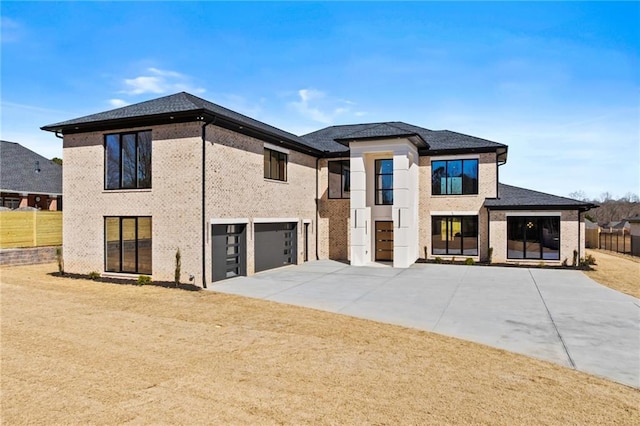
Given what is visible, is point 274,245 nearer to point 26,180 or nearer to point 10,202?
point 10,202

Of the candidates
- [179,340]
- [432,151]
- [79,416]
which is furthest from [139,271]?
[432,151]

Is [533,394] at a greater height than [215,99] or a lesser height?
lesser

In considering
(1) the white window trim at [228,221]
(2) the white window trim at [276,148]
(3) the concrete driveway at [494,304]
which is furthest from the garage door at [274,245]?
(2) the white window trim at [276,148]

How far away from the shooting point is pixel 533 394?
612 centimetres

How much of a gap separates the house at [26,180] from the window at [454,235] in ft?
98.6

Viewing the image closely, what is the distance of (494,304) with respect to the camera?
12.9 m

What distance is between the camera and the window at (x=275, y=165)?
19800mm

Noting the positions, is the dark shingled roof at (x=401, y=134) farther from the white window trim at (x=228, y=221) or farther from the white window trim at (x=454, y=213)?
the white window trim at (x=228, y=221)

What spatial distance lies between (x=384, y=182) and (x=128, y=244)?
14355 millimetres

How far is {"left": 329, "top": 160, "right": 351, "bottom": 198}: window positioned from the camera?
83.5 ft

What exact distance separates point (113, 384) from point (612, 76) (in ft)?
66.9

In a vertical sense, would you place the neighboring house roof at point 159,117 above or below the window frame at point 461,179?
above

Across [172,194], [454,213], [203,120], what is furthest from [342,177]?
[172,194]

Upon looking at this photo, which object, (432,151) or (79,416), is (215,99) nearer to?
(432,151)
